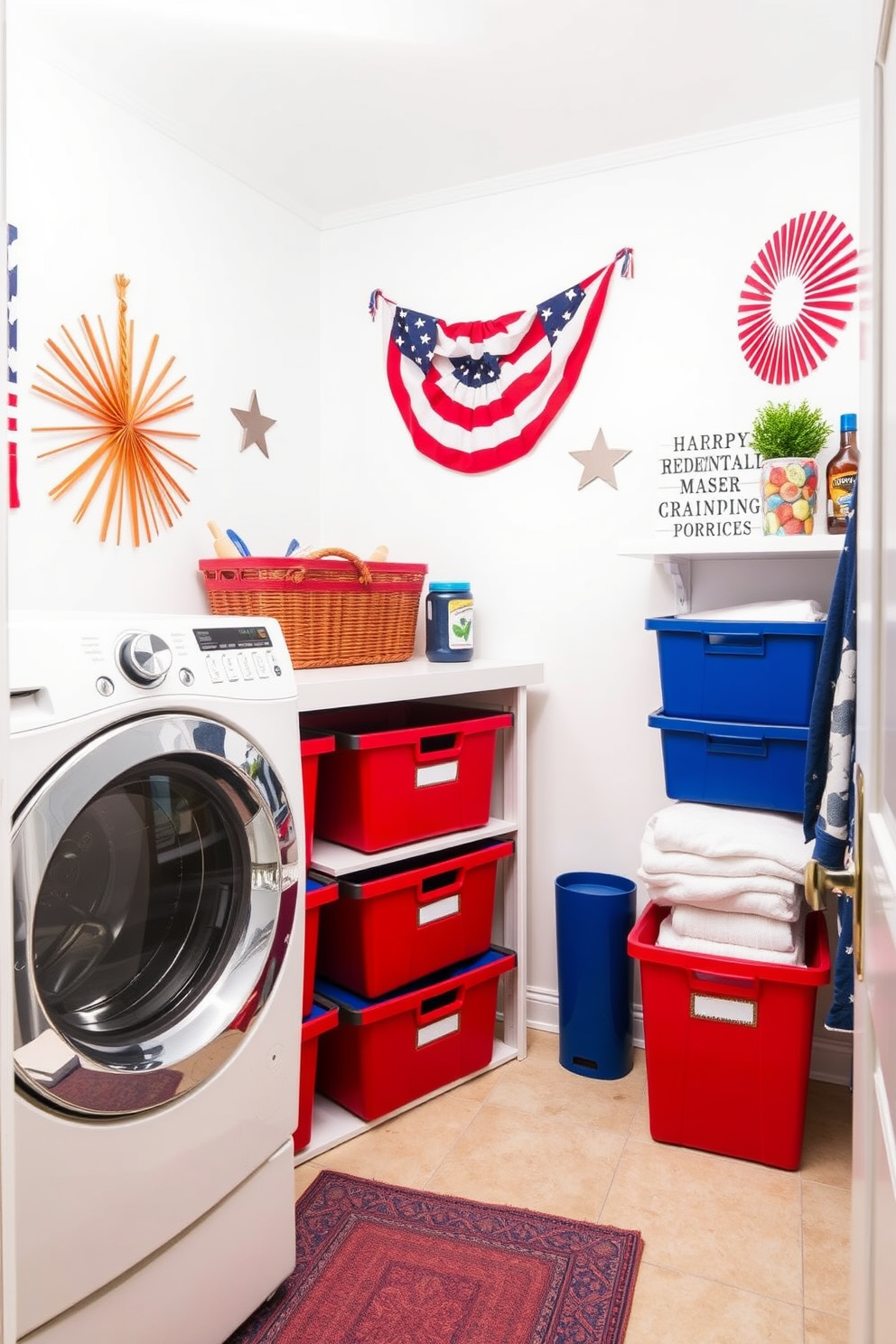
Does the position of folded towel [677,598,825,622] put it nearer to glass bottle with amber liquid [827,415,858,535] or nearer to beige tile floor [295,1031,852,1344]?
glass bottle with amber liquid [827,415,858,535]

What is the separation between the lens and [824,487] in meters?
2.20

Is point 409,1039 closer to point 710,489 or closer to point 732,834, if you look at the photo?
→ point 732,834

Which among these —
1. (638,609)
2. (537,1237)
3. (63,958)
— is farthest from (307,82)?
(537,1237)

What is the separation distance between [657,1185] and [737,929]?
0.54 metres

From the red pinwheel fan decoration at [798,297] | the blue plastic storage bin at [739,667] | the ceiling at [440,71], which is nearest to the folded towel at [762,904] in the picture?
the blue plastic storage bin at [739,667]

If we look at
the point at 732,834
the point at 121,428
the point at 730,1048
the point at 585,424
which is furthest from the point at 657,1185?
the point at 121,428

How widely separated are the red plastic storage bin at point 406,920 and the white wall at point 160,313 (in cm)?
86

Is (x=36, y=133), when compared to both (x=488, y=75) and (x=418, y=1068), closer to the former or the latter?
(x=488, y=75)

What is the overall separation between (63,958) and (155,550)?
48.4 inches

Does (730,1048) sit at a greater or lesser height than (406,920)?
lesser

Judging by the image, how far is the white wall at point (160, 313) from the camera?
1946mm

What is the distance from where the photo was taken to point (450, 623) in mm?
2459

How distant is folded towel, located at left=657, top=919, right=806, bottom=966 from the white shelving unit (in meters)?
0.48

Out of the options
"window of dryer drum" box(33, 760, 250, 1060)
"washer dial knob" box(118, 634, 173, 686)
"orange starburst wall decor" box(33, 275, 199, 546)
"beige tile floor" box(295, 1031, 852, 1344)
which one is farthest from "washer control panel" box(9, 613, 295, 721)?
"beige tile floor" box(295, 1031, 852, 1344)
